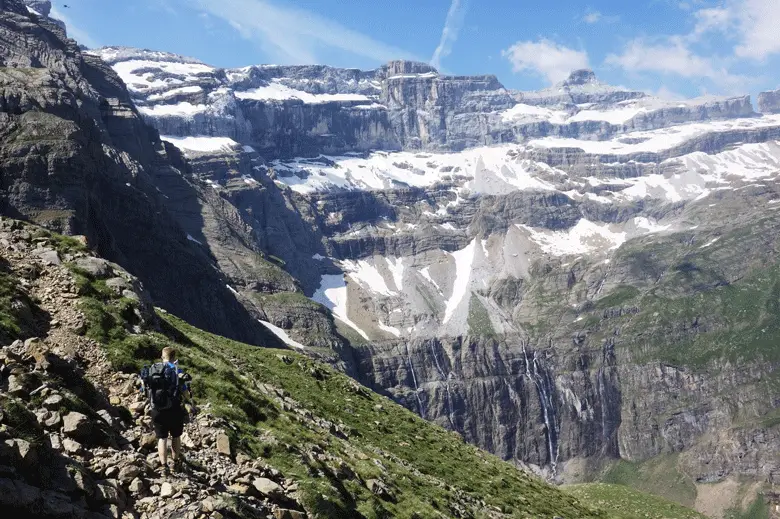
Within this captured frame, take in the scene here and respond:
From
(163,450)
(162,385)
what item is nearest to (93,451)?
(163,450)

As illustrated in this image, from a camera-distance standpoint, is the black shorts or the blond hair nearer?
the black shorts

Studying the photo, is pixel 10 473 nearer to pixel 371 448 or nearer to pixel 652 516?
pixel 371 448

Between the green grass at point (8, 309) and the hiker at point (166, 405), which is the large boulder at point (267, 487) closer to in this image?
the hiker at point (166, 405)

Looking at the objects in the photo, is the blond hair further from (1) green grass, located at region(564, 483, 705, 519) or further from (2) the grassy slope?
(1) green grass, located at region(564, 483, 705, 519)

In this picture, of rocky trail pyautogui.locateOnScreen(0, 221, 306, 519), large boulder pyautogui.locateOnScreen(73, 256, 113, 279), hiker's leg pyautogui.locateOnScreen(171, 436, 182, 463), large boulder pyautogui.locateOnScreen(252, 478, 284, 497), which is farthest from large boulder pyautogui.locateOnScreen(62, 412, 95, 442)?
large boulder pyautogui.locateOnScreen(73, 256, 113, 279)

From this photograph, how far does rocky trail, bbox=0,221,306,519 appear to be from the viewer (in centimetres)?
1479

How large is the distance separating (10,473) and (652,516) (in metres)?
75.4

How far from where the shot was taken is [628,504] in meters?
84.1

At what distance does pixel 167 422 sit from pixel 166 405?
0.48 metres

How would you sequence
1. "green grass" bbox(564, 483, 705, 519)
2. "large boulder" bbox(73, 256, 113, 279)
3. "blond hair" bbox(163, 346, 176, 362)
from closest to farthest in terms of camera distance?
1. "blond hair" bbox(163, 346, 176, 362)
2. "large boulder" bbox(73, 256, 113, 279)
3. "green grass" bbox(564, 483, 705, 519)

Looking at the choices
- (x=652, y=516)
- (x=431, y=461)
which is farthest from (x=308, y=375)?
(x=652, y=516)

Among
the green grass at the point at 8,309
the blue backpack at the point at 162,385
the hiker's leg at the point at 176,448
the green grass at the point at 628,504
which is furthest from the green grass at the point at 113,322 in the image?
the green grass at the point at 628,504

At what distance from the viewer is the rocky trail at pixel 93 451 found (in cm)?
1479

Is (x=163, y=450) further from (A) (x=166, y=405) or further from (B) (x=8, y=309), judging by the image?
(B) (x=8, y=309)
